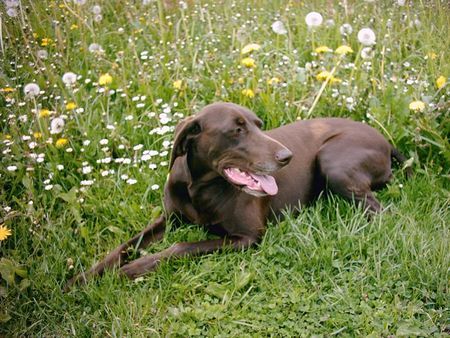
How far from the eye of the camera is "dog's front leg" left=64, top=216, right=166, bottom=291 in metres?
3.50

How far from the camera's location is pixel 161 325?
3.12 metres

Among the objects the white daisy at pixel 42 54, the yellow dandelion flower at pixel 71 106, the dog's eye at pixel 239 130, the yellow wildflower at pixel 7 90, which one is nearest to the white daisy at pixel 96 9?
the white daisy at pixel 42 54

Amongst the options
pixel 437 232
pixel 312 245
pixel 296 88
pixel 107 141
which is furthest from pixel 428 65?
pixel 107 141

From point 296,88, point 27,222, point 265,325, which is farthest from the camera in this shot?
point 296,88

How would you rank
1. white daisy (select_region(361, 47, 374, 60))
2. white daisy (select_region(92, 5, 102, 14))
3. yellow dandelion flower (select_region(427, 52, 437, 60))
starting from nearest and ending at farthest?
white daisy (select_region(361, 47, 374, 60)) → yellow dandelion flower (select_region(427, 52, 437, 60)) → white daisy (select_region(92, 5, 102, 14))

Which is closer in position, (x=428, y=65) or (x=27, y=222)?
(x=27, y=222)

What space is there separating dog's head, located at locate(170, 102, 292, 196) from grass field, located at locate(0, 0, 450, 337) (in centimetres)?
44

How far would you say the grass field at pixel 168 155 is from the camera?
3.22 m

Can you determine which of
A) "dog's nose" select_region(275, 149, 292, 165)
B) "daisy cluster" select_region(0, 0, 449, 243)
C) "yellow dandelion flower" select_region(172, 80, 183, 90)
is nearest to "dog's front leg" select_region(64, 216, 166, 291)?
"daisy cluster" select_region(0, 0, 449, 243)

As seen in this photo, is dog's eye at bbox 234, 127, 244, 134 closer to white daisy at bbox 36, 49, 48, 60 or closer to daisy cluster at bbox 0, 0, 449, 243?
daisy cluster at bbox 0, 0, 449, 243

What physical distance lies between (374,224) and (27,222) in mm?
2197

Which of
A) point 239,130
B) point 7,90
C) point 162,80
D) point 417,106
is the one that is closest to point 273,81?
point 162,80

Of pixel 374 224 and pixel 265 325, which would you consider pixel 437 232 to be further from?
pixel 265 325

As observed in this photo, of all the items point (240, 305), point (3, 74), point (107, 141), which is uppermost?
point (3, 74)
